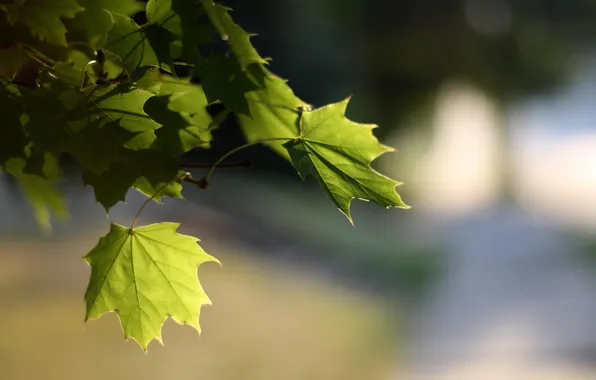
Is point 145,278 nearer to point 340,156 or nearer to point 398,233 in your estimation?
point 340,156

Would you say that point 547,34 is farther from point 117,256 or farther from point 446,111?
point 117,256

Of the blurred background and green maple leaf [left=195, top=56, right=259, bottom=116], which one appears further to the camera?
the blurred background

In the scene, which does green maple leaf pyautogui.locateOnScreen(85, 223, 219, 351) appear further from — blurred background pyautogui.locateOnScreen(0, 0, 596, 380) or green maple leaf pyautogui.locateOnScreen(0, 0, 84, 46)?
blurred background pyautogui.locateOnScreen(0, 0, 596, 380)

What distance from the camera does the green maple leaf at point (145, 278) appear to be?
1.13ft

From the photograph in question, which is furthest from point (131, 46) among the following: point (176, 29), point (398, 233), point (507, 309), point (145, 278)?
point (398, 233)

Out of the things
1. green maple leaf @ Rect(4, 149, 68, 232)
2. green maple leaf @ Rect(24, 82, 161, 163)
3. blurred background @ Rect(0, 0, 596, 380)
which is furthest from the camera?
blurred background @ Rect(0, 0, 596, 380)

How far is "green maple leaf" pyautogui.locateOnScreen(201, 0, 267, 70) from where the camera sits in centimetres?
36

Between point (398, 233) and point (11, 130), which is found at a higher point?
point (398, 233)

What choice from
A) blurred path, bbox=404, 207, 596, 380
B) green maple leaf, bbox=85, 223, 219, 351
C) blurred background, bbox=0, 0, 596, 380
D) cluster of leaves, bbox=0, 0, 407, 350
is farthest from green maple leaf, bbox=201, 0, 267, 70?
blurred path, bbox=404, 207, 596, 380

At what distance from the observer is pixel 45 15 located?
0.35 meters

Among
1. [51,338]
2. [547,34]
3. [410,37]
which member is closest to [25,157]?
[51,338]

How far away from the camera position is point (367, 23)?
3.57 meters

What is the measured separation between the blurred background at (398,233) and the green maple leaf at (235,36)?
1.35 meters

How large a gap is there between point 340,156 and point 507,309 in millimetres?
2552
